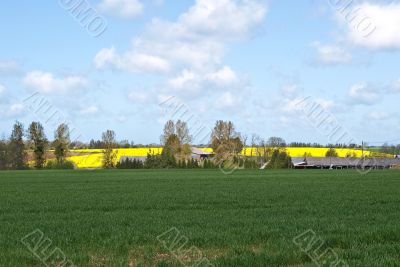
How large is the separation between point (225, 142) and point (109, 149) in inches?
1265

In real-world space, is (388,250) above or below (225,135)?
below

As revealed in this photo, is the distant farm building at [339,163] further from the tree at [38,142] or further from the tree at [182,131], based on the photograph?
the tree at [38,142]

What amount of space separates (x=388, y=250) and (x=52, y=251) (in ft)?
22.9

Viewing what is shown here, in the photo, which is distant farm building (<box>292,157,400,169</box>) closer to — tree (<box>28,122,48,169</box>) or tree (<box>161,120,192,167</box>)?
tree (<box>161,120,192,167</box>)

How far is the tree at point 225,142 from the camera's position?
468 ft

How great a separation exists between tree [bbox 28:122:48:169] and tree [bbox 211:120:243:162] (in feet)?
144

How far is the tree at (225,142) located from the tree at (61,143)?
39.0 m

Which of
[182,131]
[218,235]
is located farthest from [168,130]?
[218,235]

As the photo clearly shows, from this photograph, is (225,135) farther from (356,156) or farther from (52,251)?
(52,251)

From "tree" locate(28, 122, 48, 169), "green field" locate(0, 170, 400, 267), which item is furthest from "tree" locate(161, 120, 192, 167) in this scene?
"green field" locate(0, 170, 400, 267)

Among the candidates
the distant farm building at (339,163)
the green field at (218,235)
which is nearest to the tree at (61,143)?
the distant farm building at (339,163)

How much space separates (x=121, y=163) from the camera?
138000 mm

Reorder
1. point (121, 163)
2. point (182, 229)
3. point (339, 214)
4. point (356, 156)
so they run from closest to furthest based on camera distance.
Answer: point (182, 229), point (339, 214), point (121, 163), point (356, 156)

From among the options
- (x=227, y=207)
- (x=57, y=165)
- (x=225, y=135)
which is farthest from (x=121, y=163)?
(x=227, y=207)
